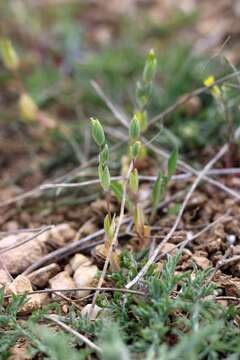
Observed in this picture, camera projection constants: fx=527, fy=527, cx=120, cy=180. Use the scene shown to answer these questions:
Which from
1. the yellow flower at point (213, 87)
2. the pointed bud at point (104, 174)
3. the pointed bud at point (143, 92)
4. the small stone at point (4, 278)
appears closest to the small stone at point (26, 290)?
the small stone at point (4, 278)

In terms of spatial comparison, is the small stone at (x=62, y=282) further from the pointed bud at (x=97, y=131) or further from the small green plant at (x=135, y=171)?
the pointed bud at (x=97, y=131)

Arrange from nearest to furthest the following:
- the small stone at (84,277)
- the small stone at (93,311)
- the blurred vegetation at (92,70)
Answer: the small stone at (93,311) < the small stone at (84,277) < the blurred vegetation at (92,70)

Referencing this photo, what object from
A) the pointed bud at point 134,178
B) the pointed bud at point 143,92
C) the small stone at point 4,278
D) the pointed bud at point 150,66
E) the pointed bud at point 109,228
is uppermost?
the pointed bud at point 150,66

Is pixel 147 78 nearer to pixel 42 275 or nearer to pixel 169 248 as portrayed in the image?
pixel 169 248

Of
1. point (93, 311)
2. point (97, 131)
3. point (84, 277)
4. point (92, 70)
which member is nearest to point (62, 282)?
point (84, 277)

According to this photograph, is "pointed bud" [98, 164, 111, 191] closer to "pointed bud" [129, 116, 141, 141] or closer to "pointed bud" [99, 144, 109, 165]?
"pointed bud" [99, 144, 109, 165]

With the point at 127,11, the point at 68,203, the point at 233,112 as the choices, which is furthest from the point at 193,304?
the point at 127,11

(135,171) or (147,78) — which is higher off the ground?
(147,78)

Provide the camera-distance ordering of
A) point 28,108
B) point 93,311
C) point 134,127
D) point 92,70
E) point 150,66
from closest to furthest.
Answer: point 93,311 < point 134,127 < point 150,66 < point 28,108 < point 92,70

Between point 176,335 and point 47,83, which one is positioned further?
point 47,83

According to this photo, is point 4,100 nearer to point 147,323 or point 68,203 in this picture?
point 68,203

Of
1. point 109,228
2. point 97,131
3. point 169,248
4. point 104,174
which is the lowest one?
point 169,248
